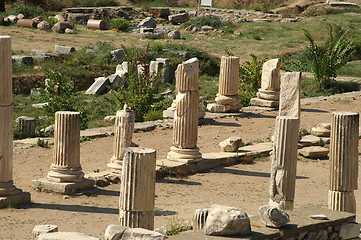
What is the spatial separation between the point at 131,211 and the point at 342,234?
10.3ft

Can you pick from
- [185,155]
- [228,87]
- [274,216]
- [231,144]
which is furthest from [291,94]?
[274,216]

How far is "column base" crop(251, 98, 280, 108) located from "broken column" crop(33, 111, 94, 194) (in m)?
10.0

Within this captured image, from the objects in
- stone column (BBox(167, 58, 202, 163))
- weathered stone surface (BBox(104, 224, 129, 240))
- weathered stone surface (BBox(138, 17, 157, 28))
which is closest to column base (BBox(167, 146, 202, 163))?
stone column (BBox(167, 58, 202, 163))

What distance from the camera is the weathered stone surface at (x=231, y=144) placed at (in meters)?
19.3

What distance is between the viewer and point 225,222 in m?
10.6

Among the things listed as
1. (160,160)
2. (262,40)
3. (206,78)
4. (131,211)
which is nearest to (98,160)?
(160,160)

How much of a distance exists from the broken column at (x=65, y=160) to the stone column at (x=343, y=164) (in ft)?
15.7

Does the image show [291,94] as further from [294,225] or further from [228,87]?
[294,225]

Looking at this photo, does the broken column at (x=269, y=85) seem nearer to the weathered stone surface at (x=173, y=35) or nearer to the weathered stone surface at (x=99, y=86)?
the weathered stone surface at (x=99, y=86)

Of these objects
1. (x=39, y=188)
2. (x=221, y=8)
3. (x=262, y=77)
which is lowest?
(x=39, y=188)

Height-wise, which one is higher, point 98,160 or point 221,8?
point 221,8

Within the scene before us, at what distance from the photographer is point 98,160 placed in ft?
60.6

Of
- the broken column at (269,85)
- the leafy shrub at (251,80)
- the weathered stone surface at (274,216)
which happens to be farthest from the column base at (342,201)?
the leafy shrub at (251,80)

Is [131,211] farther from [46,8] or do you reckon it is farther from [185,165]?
[46,8]
